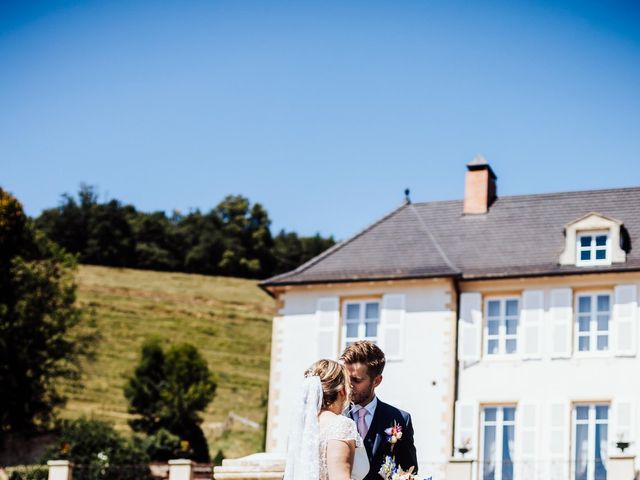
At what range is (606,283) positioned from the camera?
26500 millimetres

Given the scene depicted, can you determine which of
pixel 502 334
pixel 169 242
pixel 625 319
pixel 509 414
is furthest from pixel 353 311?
pixel 169 242

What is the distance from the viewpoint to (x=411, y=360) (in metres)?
27.4

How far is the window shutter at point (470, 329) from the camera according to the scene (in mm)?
27219

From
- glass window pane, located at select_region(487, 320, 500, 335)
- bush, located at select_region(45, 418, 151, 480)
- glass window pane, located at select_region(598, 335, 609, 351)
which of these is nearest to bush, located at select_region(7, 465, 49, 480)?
bush, located at select_region(45, 418, 151, 480)

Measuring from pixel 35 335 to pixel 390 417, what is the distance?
3469 cm

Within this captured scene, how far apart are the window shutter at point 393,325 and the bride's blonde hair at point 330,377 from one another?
21.0 meters

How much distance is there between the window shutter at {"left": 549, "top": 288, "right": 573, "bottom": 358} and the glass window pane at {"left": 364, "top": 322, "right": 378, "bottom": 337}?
4101 millimetres

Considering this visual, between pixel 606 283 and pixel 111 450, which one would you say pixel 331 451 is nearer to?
pixel 606 283

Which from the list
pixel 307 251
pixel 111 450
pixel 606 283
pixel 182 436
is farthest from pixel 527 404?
pixel 307 251

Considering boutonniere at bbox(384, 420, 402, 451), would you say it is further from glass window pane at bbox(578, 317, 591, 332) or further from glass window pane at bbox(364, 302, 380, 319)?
glass window pane at bbox(364, 302, 380, 319)

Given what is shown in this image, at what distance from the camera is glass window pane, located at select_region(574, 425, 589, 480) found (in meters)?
25.1

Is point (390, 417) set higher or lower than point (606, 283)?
lower

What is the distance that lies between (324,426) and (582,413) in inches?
811

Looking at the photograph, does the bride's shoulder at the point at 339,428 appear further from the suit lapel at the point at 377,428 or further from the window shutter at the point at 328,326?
the window shutter at the point at 328,326
